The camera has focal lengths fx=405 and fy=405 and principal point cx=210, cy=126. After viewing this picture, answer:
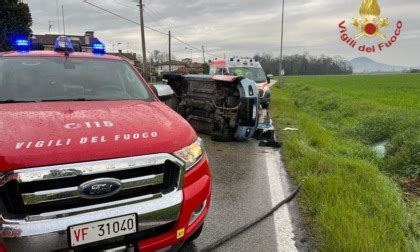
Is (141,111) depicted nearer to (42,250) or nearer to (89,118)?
(89,118)

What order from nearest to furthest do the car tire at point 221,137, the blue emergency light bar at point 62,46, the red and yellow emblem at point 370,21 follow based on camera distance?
the blue emergency light bar at point 62,46, the car tire at point 221,137, the red and yellow emblem at point 370,21

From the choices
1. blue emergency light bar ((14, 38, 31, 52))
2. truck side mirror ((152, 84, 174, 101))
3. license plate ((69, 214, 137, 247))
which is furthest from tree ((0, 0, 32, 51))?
license plate ((69, 214, 137, 247))

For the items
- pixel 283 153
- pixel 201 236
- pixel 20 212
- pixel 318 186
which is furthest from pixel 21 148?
pixel 283 153

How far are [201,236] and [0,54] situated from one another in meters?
2.92

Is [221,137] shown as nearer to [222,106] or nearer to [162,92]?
[222,106]

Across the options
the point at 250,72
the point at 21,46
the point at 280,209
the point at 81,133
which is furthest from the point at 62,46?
the point at 250,72

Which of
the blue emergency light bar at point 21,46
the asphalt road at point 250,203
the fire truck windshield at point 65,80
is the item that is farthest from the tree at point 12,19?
the fire truck windshield at point 65,80

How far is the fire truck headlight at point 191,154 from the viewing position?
288 centimetres

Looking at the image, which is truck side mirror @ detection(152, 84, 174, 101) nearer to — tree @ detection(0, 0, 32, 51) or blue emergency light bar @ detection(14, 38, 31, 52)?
blue emergency light bar @ detection(14, 38, 31, 52)

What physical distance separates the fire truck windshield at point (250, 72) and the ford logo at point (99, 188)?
51.0 ft

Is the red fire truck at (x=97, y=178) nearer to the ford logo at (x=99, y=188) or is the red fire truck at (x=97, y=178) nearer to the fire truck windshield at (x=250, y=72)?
the ford logo at (x=99, y=188)

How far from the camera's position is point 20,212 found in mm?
2340

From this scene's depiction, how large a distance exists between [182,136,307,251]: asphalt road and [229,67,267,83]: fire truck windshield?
1040cm

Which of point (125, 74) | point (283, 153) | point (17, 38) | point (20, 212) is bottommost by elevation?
point (283, 153)
